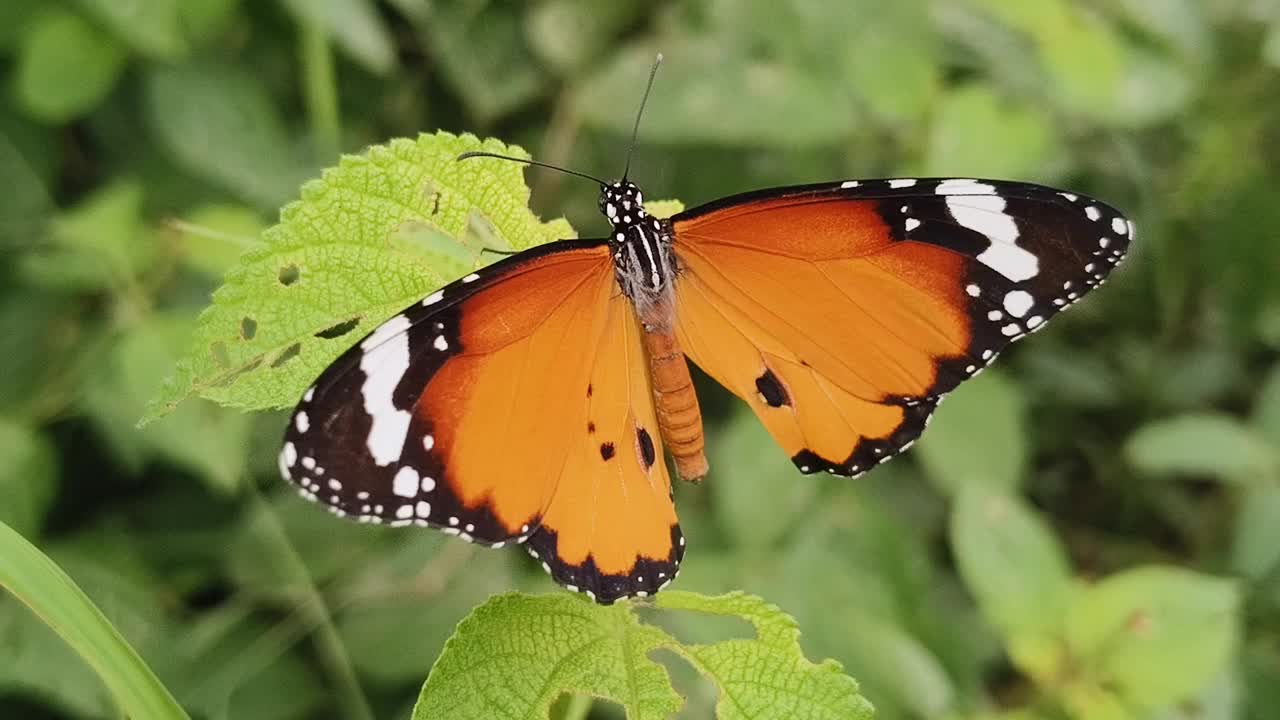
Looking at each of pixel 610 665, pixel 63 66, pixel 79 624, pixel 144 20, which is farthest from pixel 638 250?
pixel 63 66

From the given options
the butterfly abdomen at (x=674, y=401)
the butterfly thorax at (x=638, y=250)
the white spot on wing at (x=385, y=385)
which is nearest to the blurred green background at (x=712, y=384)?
the butterfly abdomen at (x=674, y=401)

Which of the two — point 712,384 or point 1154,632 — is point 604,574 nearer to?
point 1154,632

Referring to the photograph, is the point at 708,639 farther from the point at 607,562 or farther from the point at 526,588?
the point at 607,562

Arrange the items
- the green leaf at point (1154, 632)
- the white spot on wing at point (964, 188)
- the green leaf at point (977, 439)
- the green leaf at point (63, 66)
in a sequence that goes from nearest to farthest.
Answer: the white spot on wing at point (964, 188), the green leaf at point (1154, 632), the green leaf at point (63, 66), the green leaf at point (977, 439)

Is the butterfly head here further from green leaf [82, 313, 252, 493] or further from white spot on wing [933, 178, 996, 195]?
green leaf [82, 313, 252, 493]

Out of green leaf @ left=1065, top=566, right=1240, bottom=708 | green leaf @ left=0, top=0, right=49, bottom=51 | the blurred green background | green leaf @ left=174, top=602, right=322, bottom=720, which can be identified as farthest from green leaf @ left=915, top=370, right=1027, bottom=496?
green leaf @ left=0, top=0, right=49, bottom=51

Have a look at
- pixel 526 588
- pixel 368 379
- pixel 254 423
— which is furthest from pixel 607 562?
pixel 254 423

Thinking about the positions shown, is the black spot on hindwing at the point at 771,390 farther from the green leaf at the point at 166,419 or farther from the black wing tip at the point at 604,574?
the green leaf at the point at 166,419

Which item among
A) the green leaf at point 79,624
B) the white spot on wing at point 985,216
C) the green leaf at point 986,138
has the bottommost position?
the green leaf at point 79,624
